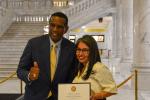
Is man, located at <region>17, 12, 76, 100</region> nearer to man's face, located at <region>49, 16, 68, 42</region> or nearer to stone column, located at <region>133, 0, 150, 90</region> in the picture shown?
man's face, located at <region>49, 16, 68, 42</region>

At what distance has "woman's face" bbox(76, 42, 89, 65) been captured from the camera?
3361 mm

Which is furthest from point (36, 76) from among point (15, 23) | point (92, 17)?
point (15, 23)

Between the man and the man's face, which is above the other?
the man's face

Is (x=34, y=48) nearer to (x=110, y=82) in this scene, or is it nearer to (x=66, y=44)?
(x=66, y=44)

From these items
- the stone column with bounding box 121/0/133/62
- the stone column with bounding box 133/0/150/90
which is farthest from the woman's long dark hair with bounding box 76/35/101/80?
the stone column with bounding box 121/0/133/62

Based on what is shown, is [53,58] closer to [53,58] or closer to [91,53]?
[53,58]

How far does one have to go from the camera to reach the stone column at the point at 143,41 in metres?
12.7

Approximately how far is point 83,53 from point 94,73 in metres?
0.19

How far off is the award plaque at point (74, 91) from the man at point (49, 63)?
0.22 metres

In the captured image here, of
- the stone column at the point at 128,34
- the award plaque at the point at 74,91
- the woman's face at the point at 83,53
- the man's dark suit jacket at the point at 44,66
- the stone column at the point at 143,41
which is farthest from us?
the stone column at the point at 128,34

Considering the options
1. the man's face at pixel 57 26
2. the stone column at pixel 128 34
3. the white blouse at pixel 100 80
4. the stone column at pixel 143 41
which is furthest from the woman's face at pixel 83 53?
the stone column at pixel 128 34

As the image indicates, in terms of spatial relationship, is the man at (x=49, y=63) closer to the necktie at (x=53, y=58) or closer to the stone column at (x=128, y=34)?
the necktie at (x=53, y=58)

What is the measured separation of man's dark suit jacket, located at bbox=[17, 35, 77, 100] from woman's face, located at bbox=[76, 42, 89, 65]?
0.16 m

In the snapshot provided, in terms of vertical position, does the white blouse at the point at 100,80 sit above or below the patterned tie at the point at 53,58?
below
